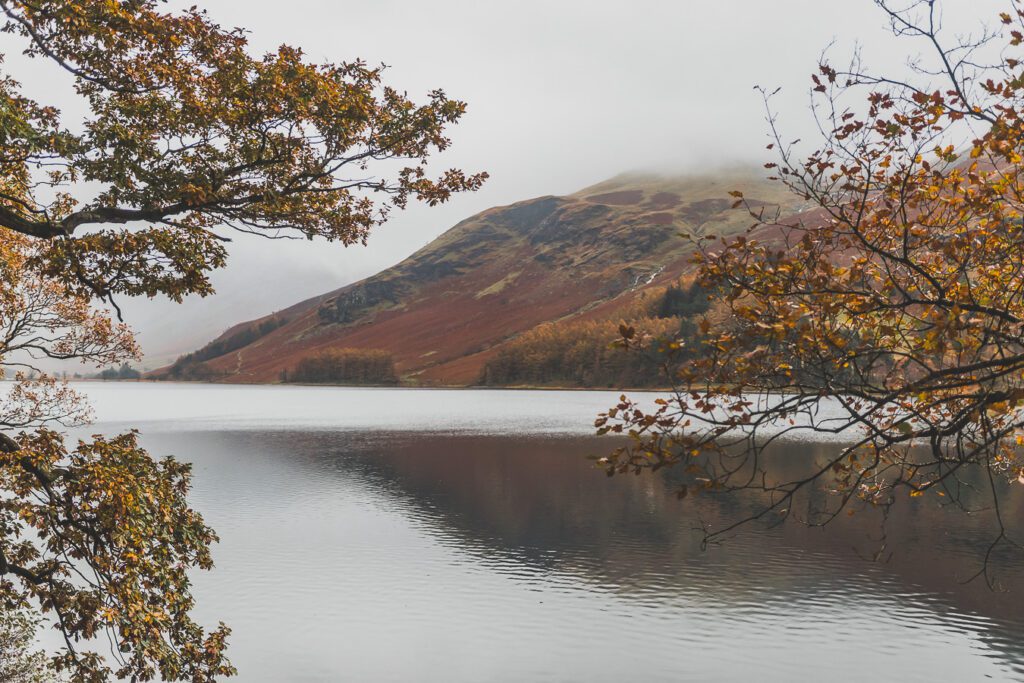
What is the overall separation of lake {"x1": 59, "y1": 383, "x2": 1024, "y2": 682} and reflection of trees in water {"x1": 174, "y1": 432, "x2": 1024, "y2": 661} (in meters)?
0.17

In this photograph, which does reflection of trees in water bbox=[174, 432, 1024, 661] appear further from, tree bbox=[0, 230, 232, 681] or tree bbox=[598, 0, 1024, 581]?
tree bbox=[0, 230, 232, 681]

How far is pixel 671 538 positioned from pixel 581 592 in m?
9.98

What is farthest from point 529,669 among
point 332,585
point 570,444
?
point 570,444

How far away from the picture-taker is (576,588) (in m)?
29.8

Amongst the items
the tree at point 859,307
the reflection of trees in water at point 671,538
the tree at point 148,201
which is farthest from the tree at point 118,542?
the reflection of trees in water at point 671,538

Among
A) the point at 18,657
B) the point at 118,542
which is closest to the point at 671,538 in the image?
the point at 18,657

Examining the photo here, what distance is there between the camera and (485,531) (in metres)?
39.9

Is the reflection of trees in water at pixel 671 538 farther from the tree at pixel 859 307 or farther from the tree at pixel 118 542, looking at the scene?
the tree at pixel 118 542

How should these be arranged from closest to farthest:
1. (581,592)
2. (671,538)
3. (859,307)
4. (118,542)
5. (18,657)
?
(859,307)
(118,542)
(18,657)
(581,592)
(671,538)

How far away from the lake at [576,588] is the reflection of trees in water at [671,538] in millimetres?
172

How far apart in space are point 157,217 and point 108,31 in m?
3.29

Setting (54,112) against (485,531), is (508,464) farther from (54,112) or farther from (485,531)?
(54,112)

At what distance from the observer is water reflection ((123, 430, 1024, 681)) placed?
898 inches

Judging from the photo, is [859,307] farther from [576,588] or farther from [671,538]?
[671,538]
